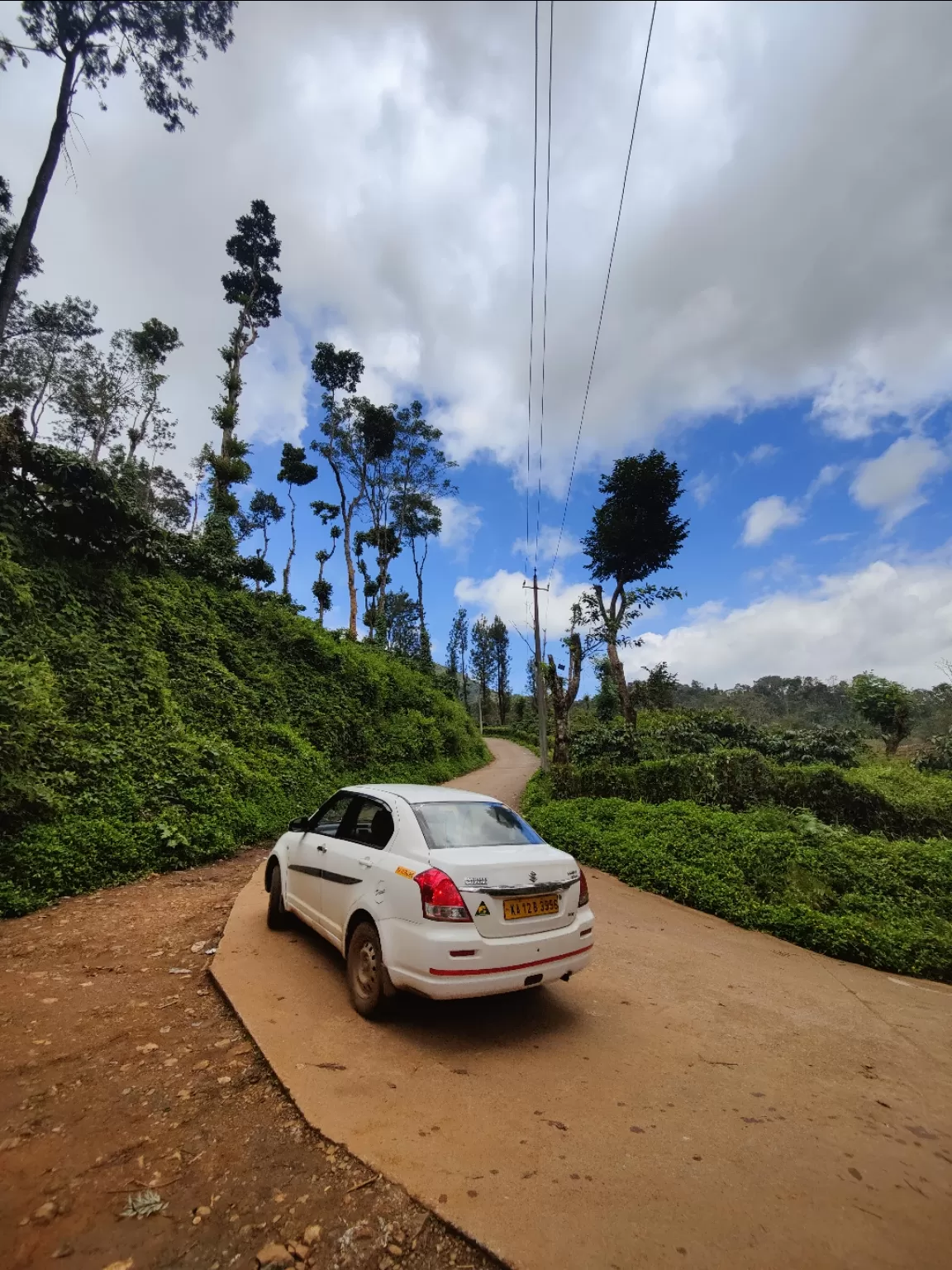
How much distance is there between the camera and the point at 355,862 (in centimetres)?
400

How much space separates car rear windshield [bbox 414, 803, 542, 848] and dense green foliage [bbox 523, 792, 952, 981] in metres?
3.68

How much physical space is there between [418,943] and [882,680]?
2419 cm

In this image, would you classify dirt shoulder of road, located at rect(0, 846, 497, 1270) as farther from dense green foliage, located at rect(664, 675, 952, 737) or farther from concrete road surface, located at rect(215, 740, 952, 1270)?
dense green foliage, located at rect(664, 675, 952, 737)

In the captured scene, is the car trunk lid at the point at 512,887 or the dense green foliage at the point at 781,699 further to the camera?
the dense green foliage at the point at 781,699

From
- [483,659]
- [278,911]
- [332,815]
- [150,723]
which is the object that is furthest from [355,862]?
[483,659]

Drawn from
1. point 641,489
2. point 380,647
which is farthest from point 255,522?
point 641,489

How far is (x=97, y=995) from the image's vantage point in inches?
154

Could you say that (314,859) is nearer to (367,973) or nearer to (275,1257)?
(367,973)

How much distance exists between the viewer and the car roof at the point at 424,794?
166 inches

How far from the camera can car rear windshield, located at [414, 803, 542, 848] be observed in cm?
379

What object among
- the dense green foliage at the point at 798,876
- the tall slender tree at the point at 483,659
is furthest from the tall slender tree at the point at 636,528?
the tall slender tree at the point at 483,659

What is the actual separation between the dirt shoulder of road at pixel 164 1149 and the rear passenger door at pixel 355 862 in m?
0.85

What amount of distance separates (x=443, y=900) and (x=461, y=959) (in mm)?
333

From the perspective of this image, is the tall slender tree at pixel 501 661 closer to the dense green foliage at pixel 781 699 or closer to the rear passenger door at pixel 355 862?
the dense green foliage at pixel 781 699
